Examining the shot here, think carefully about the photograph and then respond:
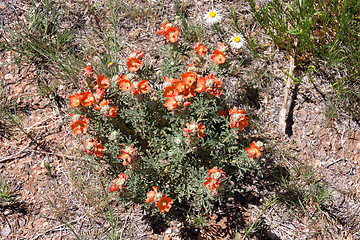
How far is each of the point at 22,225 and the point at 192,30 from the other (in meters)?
3.45

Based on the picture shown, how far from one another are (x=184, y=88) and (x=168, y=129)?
611 mm

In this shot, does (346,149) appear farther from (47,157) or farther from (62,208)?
(47,157)

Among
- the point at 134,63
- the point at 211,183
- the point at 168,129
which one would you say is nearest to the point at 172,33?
the point at 134,63

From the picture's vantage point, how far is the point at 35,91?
4.54 meters

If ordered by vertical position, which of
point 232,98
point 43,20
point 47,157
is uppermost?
point 43,20

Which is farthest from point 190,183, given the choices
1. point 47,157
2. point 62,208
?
point 47,157

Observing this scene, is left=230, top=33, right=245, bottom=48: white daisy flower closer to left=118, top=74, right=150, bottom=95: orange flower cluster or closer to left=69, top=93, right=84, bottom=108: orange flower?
A: left=118, top=74, right=150, bottom=95: orange flower cluster

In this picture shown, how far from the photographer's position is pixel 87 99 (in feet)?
10.2

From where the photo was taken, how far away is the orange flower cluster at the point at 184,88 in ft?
9.45

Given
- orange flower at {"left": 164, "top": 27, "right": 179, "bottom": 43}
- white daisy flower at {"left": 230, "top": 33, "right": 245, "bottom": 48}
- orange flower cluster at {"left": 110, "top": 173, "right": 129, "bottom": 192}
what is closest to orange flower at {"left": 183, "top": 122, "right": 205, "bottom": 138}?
orange flower cluster at {"left": 110, "top": 173, "right": 129, "bottom": 192}

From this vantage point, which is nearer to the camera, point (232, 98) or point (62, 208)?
point (62, 208)

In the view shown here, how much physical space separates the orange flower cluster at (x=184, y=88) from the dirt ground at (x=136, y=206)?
4.93 ft

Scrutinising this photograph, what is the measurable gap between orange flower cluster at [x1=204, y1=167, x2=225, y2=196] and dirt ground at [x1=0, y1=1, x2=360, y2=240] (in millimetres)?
1038

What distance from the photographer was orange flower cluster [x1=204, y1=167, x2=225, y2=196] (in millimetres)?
2818
